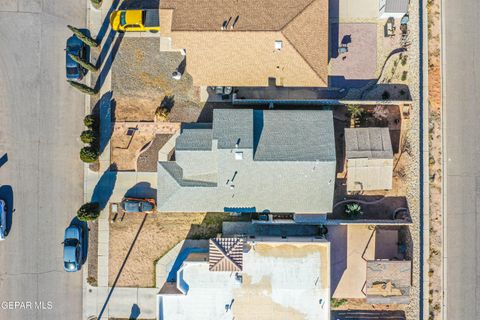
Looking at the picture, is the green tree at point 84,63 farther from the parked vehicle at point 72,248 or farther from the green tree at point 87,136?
the parked vehicle at point 72,248

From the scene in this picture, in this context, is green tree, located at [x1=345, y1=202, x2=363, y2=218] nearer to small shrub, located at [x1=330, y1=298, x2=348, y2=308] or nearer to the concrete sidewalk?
small shrub, located at [x1=330, y1=298, x2=348, y2=308]

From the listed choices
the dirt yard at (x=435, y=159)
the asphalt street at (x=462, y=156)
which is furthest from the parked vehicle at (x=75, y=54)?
the asphalt street at (x=462, y=156)

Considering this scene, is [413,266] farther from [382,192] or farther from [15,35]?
[15,35]

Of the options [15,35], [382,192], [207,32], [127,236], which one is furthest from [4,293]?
[382,192]

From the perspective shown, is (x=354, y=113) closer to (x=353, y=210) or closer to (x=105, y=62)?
(x=353, y=210)

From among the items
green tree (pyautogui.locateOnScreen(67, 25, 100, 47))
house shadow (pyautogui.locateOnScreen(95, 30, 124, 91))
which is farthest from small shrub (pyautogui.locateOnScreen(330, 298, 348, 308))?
green tree (pyautogui.locateOnScreen(67, 25, 100, 47))

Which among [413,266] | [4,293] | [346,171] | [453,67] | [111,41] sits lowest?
[4,293]
